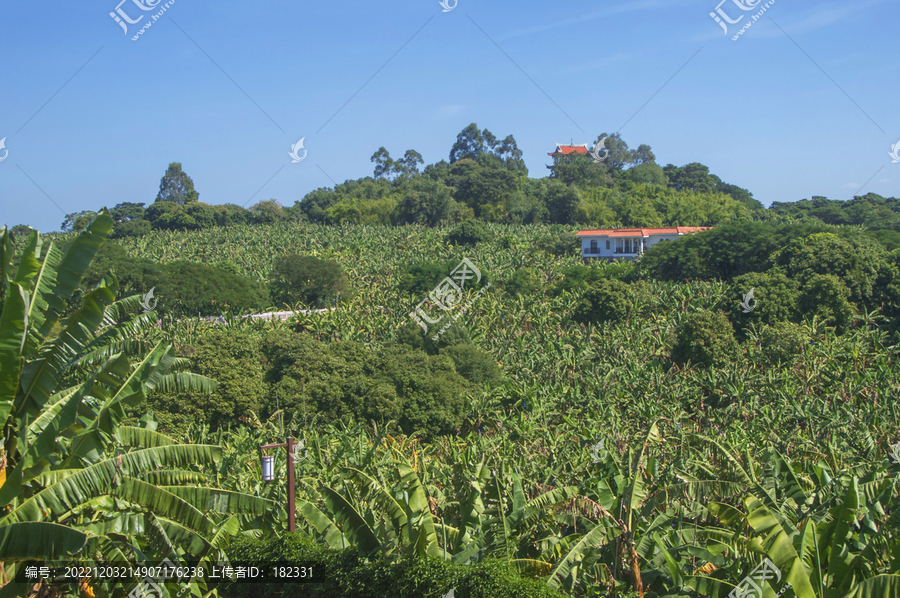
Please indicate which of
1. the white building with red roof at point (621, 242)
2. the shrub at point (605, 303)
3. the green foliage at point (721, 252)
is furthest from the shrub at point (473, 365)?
the white building with red roof at point (621, 242)

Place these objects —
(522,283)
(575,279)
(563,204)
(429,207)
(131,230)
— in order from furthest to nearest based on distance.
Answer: (563,204) → (429,207) → (131,230) → (522,283) → (575,279)

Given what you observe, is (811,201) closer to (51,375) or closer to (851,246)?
(851,246)

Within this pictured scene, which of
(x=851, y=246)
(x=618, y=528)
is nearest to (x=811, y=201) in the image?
(x=851, y=246)

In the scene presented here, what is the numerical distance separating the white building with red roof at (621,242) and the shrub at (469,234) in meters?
8.79

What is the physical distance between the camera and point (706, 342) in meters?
26.5

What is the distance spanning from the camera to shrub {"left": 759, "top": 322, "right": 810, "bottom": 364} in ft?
85.5

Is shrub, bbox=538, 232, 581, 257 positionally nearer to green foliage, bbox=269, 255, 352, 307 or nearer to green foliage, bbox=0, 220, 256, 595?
green foliage, bbox=269, 255, 352, 307

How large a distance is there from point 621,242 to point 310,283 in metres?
23.9

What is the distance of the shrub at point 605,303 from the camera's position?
33.1 meters

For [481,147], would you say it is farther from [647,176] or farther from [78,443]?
[78,443]

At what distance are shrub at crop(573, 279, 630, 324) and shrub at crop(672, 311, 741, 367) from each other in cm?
545

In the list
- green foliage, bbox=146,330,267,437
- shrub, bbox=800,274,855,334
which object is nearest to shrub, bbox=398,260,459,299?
green foliage, bbox=146,330,267,437

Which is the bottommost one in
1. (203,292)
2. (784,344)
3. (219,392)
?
(219,392)

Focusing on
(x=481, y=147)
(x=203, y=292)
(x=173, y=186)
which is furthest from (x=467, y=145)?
(x=203, y=292)
